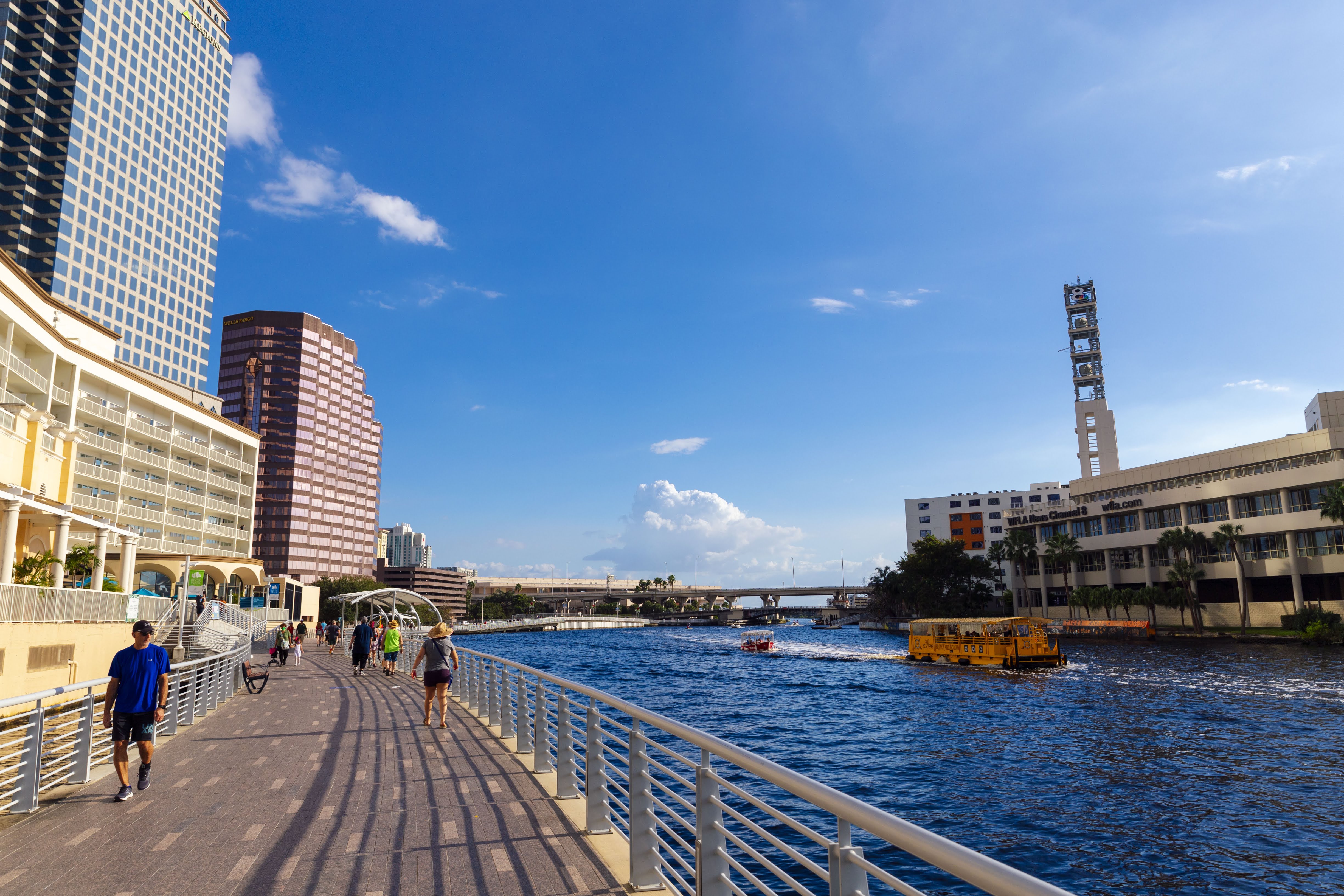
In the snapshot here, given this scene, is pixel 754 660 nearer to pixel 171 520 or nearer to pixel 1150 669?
pixel 1150 669

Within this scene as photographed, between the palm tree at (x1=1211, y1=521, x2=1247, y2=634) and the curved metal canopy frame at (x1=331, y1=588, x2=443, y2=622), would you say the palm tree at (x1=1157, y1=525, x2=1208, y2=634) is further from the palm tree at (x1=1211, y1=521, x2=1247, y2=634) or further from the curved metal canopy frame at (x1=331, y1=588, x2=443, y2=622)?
the curved metal canopy frame at (x1=331, y1=588, x2=443, y2=622)

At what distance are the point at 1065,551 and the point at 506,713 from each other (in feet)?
253

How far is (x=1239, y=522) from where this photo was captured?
6294 cm

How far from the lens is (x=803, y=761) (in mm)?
20797

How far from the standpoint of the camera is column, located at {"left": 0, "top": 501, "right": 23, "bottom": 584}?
2248 centimetres

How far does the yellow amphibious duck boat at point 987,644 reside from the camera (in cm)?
4456

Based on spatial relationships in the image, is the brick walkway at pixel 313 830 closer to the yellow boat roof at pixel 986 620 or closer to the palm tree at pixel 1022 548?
the yellow boat roof at pixel 986 620

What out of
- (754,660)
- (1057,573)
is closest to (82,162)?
(754,660)

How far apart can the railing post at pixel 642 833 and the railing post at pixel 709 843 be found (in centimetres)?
107

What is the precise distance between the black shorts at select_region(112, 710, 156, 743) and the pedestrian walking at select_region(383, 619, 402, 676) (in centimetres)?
1411

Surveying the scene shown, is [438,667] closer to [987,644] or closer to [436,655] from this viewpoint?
[436,655]

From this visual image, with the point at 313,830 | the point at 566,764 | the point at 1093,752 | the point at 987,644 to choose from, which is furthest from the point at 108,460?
the point at 1093,752

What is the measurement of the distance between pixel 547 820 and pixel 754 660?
59100 millimetres

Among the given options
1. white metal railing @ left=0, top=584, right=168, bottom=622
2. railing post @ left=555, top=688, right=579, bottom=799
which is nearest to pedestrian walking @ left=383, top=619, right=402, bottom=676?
white metal railing @ left=0, top=584, right=168, bottom=622
